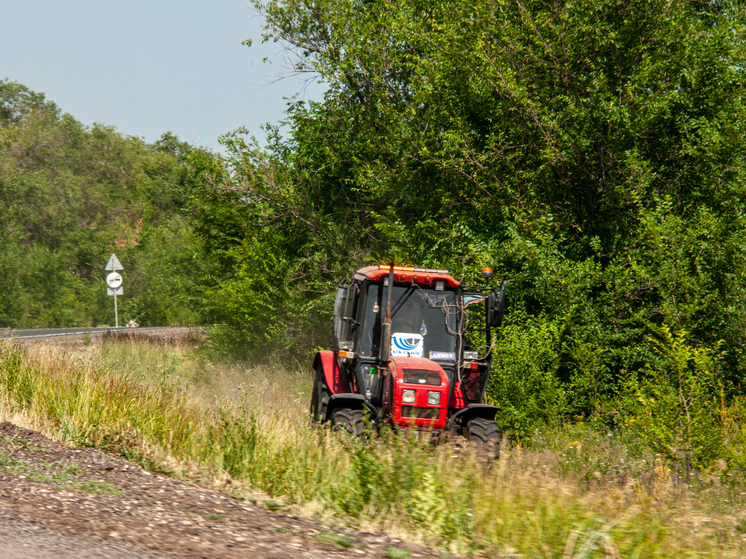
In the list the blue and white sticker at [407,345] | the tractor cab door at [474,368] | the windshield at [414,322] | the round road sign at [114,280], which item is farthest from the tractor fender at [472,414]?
the round road sign at [114,280]

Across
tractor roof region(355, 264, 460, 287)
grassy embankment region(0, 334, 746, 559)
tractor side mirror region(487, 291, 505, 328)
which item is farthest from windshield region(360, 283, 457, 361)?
grassy embankment region(0, 334, 746, 559)

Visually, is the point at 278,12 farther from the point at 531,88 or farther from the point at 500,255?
the point at 500,255

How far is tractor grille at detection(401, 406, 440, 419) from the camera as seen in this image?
7881 mm

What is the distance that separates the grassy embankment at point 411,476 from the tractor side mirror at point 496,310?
5.25 ft

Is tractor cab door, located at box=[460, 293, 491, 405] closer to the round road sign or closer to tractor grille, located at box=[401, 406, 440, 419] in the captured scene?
tractor grille, located at box=[401, 406, 440, 419]

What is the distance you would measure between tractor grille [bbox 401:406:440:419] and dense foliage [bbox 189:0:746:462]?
262 centimetres

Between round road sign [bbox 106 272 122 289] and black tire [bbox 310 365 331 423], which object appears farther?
round road sign [bbox 106 272 122 289]

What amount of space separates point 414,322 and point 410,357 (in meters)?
0.53

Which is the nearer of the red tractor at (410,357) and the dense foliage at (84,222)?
the red tractor at (410,357)

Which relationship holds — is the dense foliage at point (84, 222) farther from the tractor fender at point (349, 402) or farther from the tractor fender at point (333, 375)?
the tractor fender at point (349, 402)

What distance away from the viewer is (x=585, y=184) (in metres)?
12.9

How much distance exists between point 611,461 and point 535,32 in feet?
25.8

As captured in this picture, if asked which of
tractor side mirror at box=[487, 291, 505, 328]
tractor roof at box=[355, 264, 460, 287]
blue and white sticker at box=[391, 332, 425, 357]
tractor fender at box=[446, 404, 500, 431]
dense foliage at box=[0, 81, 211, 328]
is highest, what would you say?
dense foliage at box=[0, 81, 211, 328]

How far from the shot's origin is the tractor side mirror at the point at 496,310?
8.41 metres
